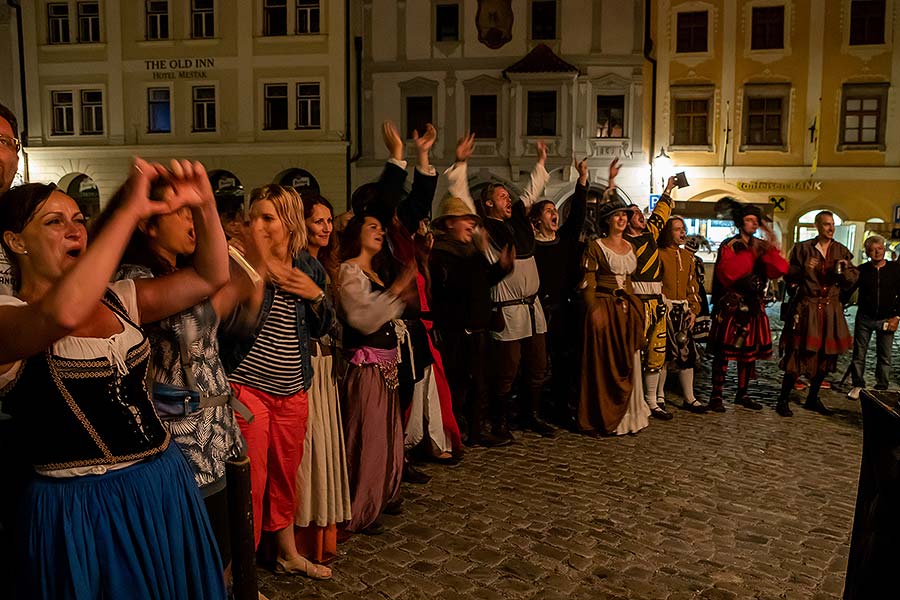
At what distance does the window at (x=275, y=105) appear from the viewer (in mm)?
25609

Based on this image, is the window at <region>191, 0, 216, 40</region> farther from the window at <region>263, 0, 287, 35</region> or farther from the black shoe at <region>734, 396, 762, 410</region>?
the black shoe at <region>734, 396, 762, 410</region>

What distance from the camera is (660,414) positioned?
734 cm

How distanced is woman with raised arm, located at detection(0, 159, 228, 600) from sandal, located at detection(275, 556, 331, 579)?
1.71m

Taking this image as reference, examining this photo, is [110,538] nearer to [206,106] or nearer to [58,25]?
[206,106]

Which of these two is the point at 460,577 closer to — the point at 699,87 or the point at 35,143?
the point at 699,87

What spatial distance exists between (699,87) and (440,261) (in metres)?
20.6

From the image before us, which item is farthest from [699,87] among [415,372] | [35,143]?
[35,143]

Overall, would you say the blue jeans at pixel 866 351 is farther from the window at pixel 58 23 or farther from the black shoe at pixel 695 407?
the window at pixel 58 23

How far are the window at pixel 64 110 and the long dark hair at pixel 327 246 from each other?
26232 mm

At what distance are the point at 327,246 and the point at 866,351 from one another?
6.96 metres

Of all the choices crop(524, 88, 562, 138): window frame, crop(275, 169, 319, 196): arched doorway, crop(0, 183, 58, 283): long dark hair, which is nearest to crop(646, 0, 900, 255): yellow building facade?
crop(524, 88, 562, 138): window frame

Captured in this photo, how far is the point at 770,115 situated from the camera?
23.4m

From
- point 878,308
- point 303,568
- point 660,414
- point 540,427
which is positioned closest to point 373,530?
point 303,568

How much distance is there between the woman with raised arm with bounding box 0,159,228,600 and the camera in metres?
1.90
